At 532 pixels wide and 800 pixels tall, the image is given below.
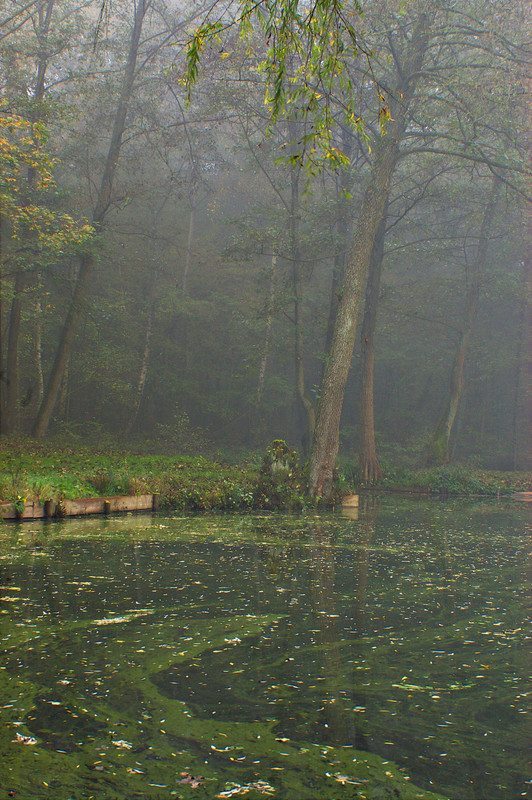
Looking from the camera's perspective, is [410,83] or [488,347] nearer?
[410,83]

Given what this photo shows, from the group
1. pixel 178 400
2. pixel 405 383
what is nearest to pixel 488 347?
pixel 405 383

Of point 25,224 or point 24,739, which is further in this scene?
point 25,224

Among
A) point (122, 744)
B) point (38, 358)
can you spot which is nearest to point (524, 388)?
point (38, 358)

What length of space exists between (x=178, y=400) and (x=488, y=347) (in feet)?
42.1

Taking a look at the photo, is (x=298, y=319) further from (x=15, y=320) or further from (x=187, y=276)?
(x=187, y=276)

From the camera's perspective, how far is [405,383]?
33.9 m

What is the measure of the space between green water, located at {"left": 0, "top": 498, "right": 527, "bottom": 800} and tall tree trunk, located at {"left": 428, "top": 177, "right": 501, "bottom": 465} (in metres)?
18.1

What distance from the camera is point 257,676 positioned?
374 cm

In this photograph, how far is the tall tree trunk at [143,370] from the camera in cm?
2828

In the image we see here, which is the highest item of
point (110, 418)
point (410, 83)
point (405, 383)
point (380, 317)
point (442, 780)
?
point (410, 83)

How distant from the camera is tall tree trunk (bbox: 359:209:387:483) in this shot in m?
21.9

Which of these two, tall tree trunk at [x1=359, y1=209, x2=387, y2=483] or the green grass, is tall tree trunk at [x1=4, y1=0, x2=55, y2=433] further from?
tall tree trunk at [x1=359, y1=209, x2=387, y2=483]

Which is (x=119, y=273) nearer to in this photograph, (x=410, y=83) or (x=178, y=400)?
(x=178, y=400)

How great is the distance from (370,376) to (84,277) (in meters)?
8.51
